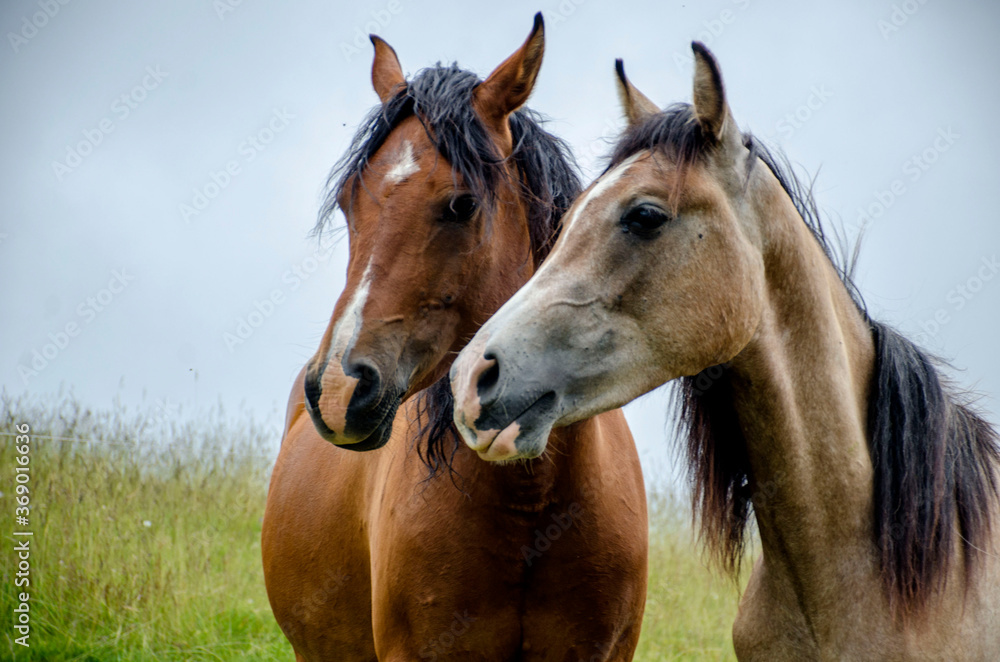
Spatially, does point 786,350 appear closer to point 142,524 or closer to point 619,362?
point 619,362

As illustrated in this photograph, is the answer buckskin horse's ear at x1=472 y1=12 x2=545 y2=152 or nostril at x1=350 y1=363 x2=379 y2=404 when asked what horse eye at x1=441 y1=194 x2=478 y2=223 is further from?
nostril at x1=350 y1=363 x2=379 y2=404

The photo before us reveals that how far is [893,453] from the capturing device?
8.14 feet

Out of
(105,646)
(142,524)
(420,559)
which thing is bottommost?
(105,646)

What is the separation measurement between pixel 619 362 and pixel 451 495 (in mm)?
1042

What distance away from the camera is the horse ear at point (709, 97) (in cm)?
221

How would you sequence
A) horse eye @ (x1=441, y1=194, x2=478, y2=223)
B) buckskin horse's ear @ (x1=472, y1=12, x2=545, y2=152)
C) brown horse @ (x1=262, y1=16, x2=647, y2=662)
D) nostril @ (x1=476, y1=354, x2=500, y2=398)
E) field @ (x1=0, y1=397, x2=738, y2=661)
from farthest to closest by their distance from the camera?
field @ (x1=0, y1=397, x2=738, y2=661) → buckskin horse's ear @ (x1=472, y1=12, x2=545, y2=152) → horse eye @ (x1=441, y1=194, x2=478, y2=223) → brown horse @ (x1=262, y1=16, x2=647, y2=662) → nostril @ (x1=476, y1=354, x2=500, y2=398)

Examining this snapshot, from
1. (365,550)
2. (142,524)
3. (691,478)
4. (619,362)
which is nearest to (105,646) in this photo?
(142,524)

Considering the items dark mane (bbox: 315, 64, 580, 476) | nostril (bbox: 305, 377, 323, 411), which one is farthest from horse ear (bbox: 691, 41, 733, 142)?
nostril (bbox: 305, 377, 323, 411)

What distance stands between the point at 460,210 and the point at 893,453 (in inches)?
63.7

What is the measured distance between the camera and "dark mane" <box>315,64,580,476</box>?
2816mm

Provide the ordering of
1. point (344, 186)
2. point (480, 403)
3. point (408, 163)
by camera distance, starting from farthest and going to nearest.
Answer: point (344, 186)
point (408, 163)
point (480, 403)

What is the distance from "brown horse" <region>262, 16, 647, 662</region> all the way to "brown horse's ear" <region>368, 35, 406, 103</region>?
33 cm

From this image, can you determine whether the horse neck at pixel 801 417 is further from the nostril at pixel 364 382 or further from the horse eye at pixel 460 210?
the nostril at pixel 364 382

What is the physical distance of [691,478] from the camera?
2.85m
